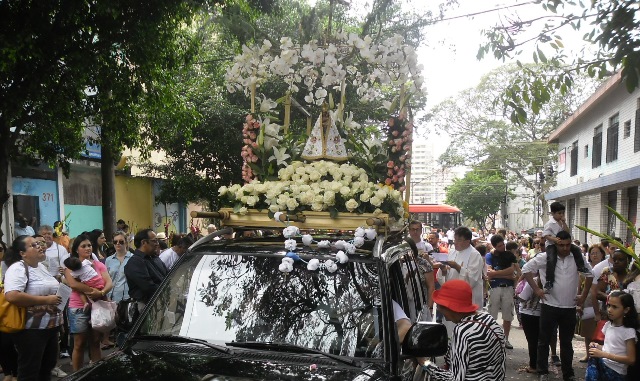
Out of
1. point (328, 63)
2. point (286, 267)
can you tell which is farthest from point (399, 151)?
point (286, 267)

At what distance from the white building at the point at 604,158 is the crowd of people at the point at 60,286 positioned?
39.8 ft

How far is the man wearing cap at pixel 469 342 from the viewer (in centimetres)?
416

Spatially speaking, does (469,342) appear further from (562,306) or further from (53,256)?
(53,256)

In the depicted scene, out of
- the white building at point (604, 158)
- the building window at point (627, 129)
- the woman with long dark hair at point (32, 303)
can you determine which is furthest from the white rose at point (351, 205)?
the building window at point (627, 129)

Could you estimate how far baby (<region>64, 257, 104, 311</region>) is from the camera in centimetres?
739

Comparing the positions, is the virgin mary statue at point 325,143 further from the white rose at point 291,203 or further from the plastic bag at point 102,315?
the plastic bag at point 102,315

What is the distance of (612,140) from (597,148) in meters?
2.51

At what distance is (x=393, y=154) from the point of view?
6383 millimetres

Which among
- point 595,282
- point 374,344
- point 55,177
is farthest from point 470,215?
point 374,344

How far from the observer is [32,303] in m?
6.11

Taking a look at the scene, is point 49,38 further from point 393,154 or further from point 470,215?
point 470,215

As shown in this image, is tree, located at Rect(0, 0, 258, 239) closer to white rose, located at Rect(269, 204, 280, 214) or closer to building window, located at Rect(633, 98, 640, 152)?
white rose, located at Rect(269, 204, 280, 214)

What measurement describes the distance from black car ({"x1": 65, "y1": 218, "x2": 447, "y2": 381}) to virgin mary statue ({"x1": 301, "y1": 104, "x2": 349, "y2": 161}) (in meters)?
2.14

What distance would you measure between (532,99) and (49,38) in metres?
7.00
